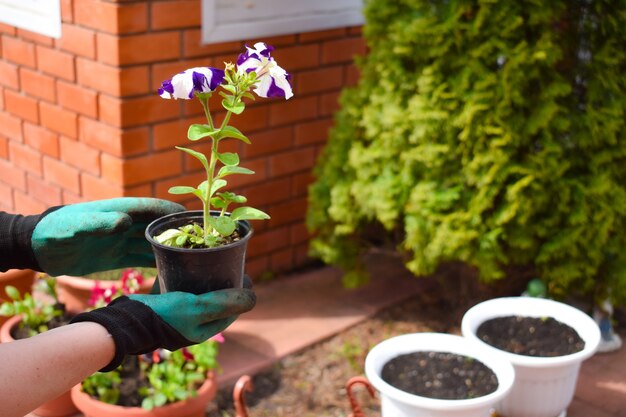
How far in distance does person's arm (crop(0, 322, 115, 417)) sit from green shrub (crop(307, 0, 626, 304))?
1.93 metres

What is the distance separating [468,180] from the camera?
133 inches

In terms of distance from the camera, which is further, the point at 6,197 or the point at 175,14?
the point at 6,197

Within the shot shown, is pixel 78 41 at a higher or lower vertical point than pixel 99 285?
higher

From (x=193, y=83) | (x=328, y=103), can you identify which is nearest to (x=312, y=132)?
(x=328, y=103)

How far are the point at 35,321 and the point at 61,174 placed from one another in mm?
1016

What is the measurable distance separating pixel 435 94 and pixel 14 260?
186 cm

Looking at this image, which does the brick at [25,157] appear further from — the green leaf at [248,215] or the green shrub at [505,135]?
the green leaf at [248,215]

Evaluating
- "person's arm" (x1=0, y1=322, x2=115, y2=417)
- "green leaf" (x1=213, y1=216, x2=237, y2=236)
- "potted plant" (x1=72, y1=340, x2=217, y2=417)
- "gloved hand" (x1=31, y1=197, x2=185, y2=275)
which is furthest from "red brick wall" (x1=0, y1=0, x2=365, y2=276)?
"person's arm" (x1=0, y1=322, x2=115, y2=417)

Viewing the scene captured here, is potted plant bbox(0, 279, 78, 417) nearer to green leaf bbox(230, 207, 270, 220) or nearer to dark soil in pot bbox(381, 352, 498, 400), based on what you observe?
dark soil in pot bbox(381, 352, 498, 400)

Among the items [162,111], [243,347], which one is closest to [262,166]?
[162,111]

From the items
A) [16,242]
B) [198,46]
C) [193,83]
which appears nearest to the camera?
[193,83]

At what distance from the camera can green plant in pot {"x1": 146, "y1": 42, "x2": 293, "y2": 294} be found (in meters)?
1.87

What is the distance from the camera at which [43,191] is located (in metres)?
4.11

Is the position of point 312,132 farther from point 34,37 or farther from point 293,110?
point 34,37
